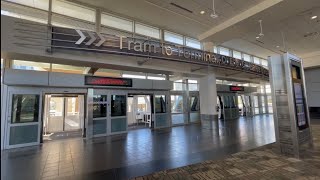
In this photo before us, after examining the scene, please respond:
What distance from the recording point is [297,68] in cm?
539

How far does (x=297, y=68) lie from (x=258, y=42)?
23.2 ft

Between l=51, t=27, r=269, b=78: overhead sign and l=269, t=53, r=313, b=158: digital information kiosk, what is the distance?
10.3ft

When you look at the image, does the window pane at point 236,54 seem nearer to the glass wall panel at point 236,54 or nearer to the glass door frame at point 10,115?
the glass wall panel at point 236,54

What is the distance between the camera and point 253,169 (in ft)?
12.6

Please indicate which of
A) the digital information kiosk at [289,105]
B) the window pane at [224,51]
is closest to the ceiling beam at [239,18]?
the digital information kiosk at [289,105]

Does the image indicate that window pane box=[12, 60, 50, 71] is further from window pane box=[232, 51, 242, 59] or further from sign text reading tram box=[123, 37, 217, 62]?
window pane box=[232, 51, 242, 59]

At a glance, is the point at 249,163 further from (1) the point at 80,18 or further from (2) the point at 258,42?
(2) the point at 258,42

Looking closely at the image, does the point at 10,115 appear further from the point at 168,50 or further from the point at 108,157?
the point at 168,50

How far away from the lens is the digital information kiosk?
184 inches

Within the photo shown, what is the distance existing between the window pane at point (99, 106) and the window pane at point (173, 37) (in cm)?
471

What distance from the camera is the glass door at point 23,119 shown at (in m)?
6.27

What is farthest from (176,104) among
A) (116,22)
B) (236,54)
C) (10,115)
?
(10,115)

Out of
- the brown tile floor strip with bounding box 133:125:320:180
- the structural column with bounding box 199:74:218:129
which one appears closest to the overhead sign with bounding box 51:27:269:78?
the structural column with bounding box 199:74:218:129

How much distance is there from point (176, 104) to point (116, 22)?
228 inches
